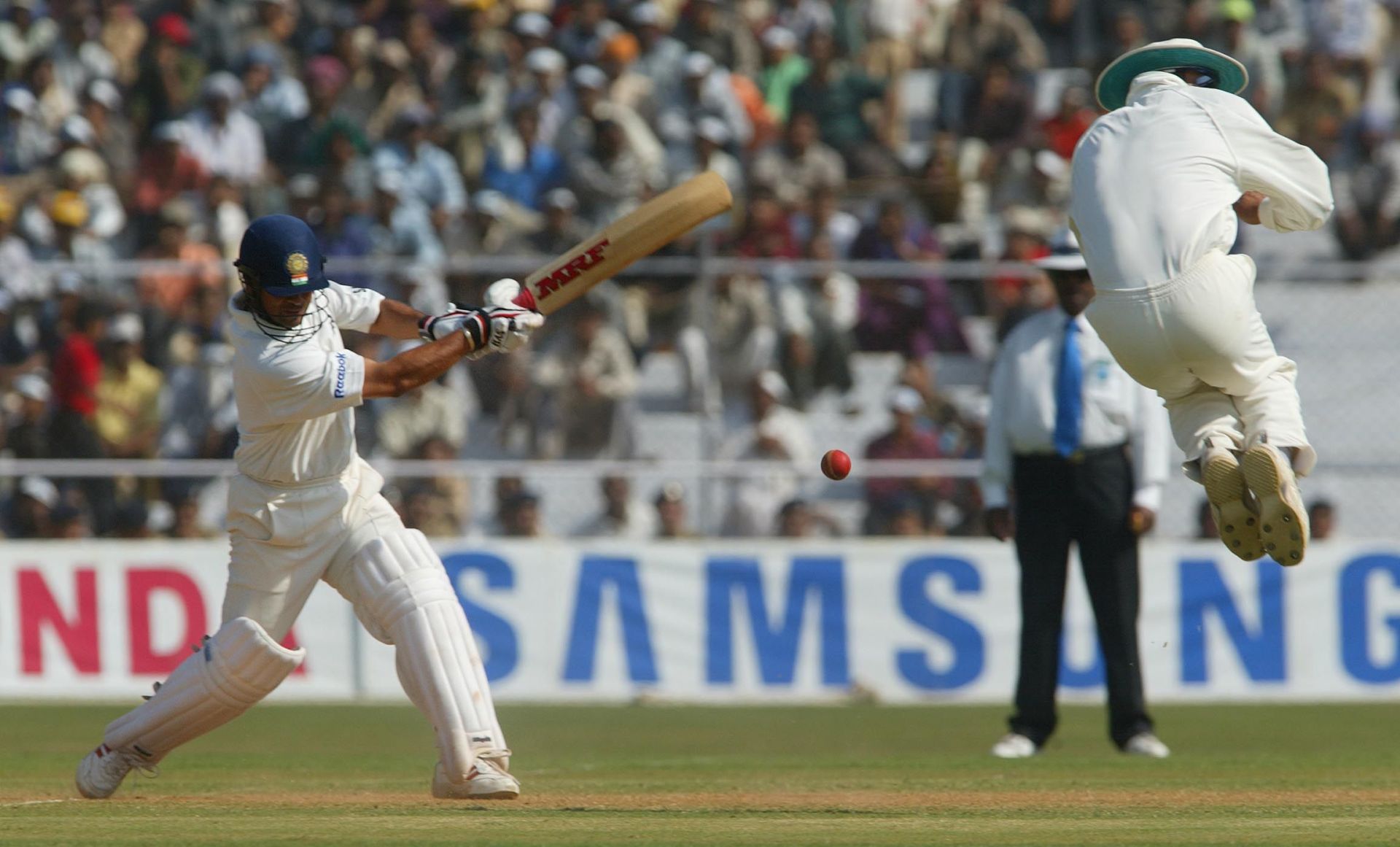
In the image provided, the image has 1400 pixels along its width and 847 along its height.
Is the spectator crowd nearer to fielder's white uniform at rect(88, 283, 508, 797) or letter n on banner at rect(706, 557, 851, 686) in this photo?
letter n on banner at rect(706, 557, 851, 686)

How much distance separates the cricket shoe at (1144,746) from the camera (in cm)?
760

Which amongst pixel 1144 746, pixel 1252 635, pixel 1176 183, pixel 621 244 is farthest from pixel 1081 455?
pixel 1252 635

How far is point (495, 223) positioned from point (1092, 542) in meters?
5.71

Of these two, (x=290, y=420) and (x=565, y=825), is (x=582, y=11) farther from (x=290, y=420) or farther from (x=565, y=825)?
(x=565, y=825)

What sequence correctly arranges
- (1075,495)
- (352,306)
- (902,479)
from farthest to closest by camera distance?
(902,479), (1075,495), (352,306)

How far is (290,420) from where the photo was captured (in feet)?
18.9

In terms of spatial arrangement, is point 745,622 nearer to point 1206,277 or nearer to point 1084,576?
point 1084,576

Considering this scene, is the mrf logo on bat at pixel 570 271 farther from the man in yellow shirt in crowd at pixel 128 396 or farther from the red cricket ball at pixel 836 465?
the man in yellow shirt in crowd at pixel 128 396

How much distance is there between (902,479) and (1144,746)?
3.42m

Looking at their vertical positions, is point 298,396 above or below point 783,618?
above

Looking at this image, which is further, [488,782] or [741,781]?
[741,781]

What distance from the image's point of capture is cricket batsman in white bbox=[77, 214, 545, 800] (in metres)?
5.70

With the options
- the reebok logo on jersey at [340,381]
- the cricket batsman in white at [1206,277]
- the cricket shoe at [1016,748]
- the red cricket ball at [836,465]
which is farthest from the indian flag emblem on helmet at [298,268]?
the cricket shoe at [1016,748]

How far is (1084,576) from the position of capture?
779 cm
